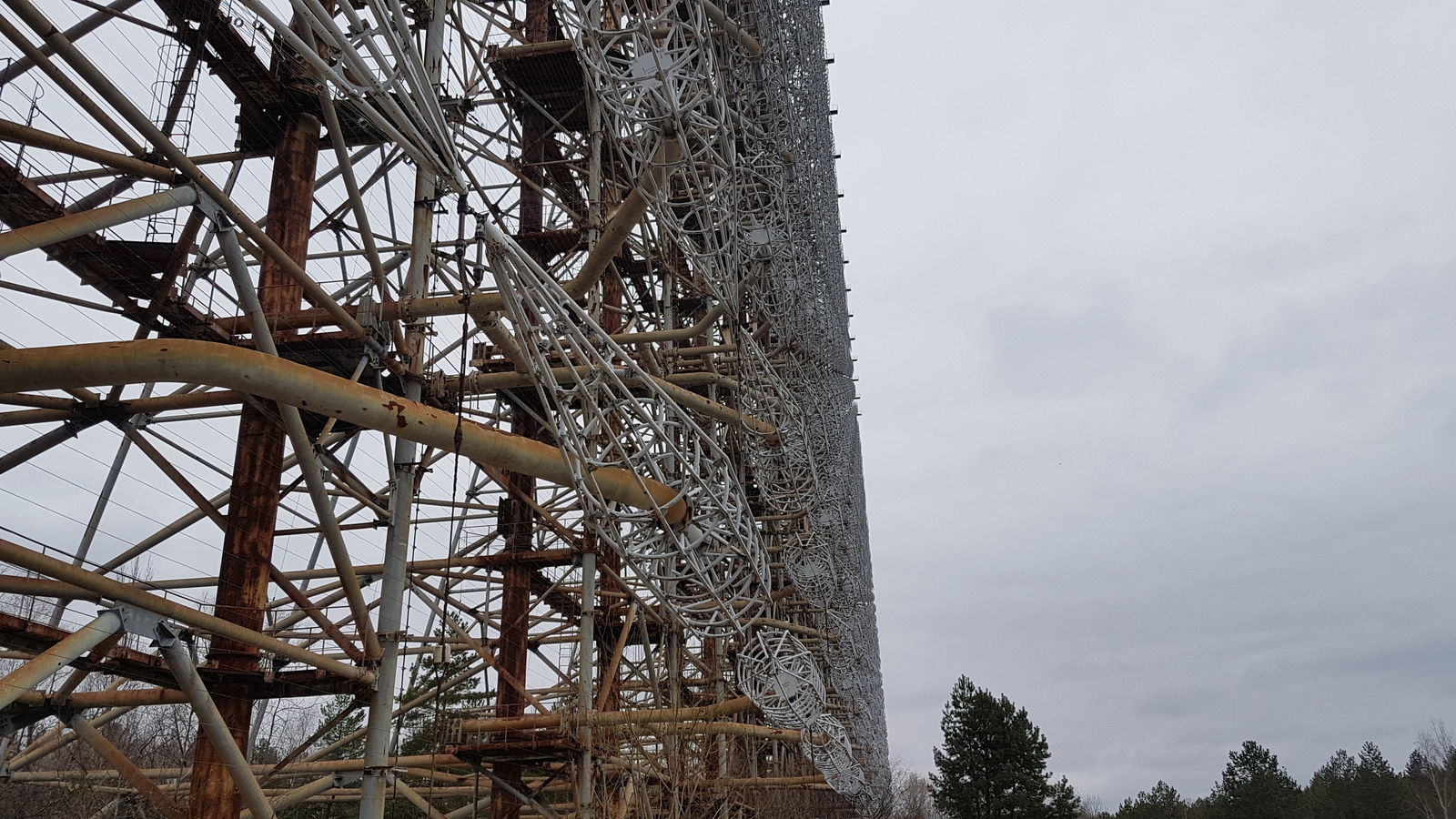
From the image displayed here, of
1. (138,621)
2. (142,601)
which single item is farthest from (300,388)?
(138,621)

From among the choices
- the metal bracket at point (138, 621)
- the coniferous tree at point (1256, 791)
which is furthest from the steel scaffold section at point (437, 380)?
the coniferous tree at point (1256, 791)

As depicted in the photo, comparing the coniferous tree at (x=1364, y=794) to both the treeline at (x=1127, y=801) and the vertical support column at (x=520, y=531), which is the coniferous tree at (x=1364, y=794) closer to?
the treeline at (x=1127, y=801)

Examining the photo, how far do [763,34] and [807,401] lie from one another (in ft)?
26.9

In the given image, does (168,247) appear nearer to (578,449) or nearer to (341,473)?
(341,473)

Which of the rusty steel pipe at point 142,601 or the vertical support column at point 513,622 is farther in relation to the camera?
the vertical support column at point 513,622

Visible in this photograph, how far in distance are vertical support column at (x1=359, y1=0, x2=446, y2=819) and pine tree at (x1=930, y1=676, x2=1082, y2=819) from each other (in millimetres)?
44119

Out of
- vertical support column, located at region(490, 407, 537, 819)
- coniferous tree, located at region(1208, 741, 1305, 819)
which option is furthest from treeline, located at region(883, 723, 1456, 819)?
vertical support column, located at region(490, 407, 537, 819)

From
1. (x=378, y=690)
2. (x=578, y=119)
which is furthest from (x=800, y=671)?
(x=578, y=119)

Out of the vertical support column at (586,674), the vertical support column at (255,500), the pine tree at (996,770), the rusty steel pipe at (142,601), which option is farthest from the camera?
the pine tree at (996,770)

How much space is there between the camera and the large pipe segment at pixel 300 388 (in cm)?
821

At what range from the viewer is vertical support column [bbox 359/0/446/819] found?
1316 centimetres

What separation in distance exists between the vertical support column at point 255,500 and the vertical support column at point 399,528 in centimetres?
145

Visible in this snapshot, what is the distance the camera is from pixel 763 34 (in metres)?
18.7

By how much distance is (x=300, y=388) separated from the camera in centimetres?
955
